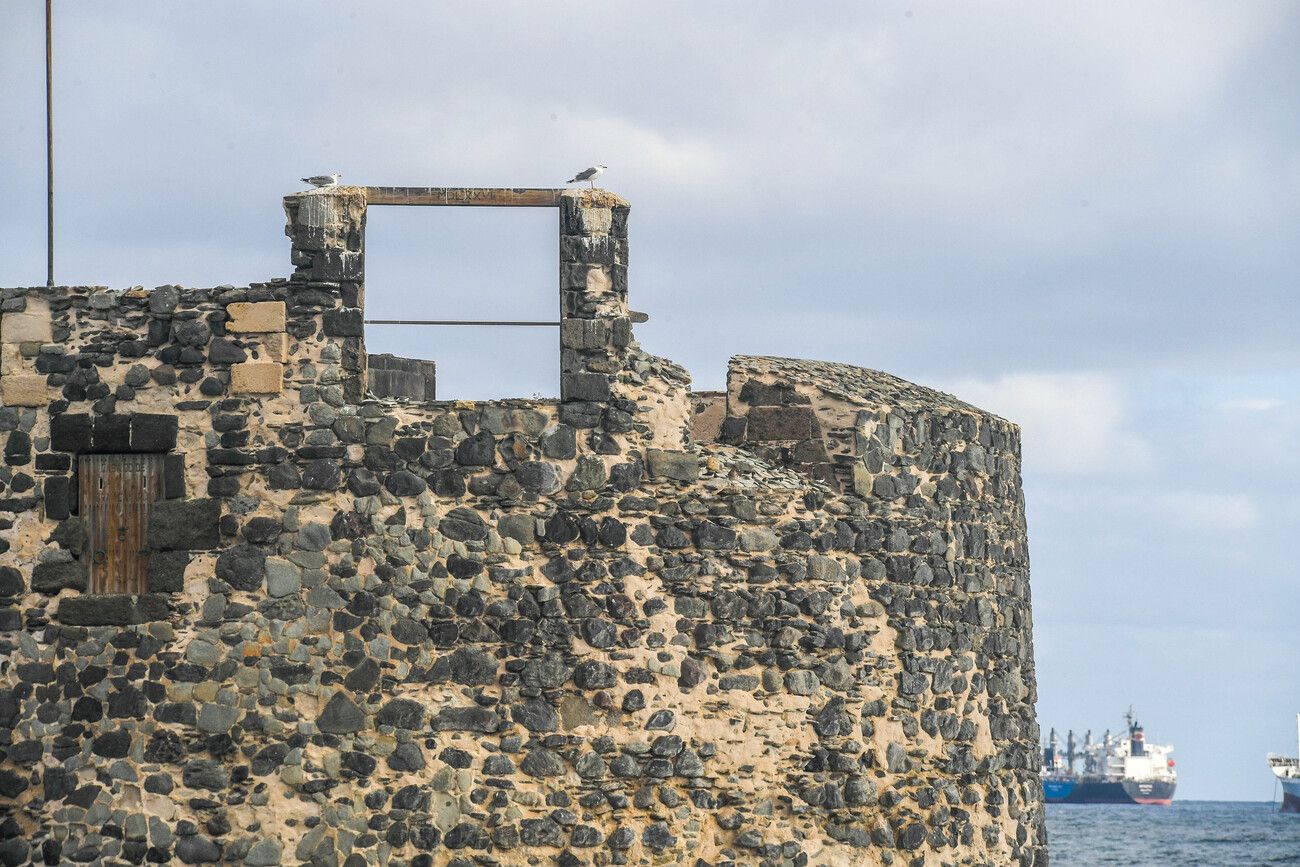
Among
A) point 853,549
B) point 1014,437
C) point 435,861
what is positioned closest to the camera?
point 435,861

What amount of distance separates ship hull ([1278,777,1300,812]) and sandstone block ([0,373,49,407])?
342ft

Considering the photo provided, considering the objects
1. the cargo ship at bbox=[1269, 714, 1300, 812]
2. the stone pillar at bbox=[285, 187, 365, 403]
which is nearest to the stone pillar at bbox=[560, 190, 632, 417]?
the stone pillar at bbox=[285, 187, 365, 403]

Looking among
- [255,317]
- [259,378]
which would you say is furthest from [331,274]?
[259,378]

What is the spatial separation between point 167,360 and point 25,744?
2858 mm

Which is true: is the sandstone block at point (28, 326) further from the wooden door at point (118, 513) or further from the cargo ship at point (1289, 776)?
the cargo ship at point (1289, 776)

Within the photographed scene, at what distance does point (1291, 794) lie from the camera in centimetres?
11000

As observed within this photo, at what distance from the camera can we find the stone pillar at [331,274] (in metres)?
13.5

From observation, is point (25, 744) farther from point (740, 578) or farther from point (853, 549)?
point (853, 549)

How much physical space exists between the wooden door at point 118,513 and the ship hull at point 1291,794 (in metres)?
104

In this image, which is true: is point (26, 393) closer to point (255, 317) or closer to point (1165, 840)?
point (255, 317)

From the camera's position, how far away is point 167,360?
13555 mm

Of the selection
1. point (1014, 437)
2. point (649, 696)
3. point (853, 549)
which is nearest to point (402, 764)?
point (649, 696)

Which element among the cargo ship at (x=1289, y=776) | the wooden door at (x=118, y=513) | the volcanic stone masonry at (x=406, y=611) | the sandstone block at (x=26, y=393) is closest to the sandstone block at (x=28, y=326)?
the volcanic stone masonry at (x=406, y=611)

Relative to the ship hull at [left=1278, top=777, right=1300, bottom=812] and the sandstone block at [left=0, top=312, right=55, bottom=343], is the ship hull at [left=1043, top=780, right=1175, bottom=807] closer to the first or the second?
the ship hull at [left=1278, top=777, right=1300, bottom=812]
